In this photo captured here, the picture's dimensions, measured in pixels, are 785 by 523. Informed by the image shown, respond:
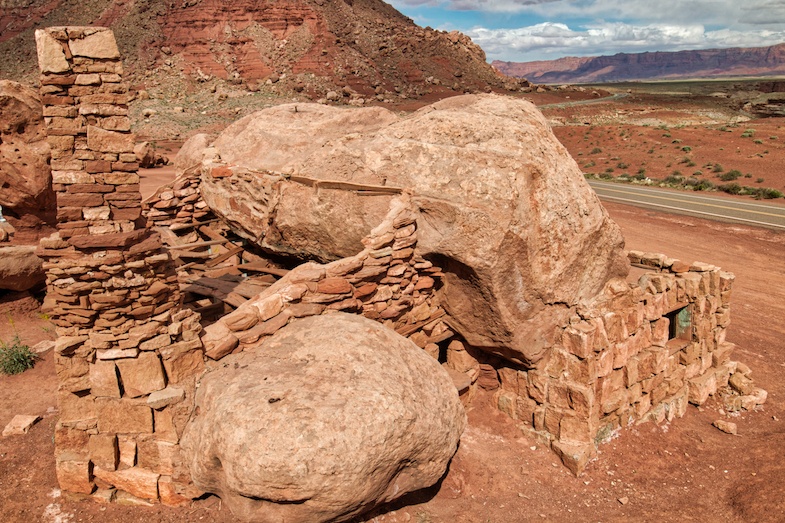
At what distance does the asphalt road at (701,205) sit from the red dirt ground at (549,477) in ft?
39.6

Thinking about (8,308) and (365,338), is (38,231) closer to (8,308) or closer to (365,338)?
(8,308)

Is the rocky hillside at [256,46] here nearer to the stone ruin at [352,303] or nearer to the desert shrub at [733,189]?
the desert shrub at [733,189]

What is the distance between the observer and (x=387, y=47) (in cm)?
5959

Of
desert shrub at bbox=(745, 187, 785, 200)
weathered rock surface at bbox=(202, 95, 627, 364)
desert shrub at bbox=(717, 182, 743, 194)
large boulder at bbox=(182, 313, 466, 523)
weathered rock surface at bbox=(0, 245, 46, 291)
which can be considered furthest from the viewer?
desert shrub at bbox=(717, 182, 743, 194)

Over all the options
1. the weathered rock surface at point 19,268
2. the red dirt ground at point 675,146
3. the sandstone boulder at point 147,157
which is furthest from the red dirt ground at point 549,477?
the red dirt ground at point 675,146

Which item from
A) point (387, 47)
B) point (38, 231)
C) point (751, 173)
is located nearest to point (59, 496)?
point (38, 231)

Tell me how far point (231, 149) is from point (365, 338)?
5575mm

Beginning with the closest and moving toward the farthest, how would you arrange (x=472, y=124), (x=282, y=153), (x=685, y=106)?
(x=472, y=124) < (x=282, y=153) < (x=685, y=106)

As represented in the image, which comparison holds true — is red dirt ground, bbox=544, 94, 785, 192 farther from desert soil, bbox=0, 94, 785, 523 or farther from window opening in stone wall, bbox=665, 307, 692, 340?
desert soil, bbox=0, 94, 785, 523

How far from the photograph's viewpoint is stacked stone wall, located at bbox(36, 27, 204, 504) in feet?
17.3

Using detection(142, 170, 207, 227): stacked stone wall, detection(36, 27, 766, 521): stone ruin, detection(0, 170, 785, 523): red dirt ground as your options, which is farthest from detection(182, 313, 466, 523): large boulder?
detection(142, 170, 207, 227): stacked stone wall

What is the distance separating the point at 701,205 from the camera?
22.7 m

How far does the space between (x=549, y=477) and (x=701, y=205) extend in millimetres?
19271

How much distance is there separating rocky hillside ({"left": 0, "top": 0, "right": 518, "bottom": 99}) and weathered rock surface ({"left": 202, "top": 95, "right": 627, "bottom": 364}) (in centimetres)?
4170
